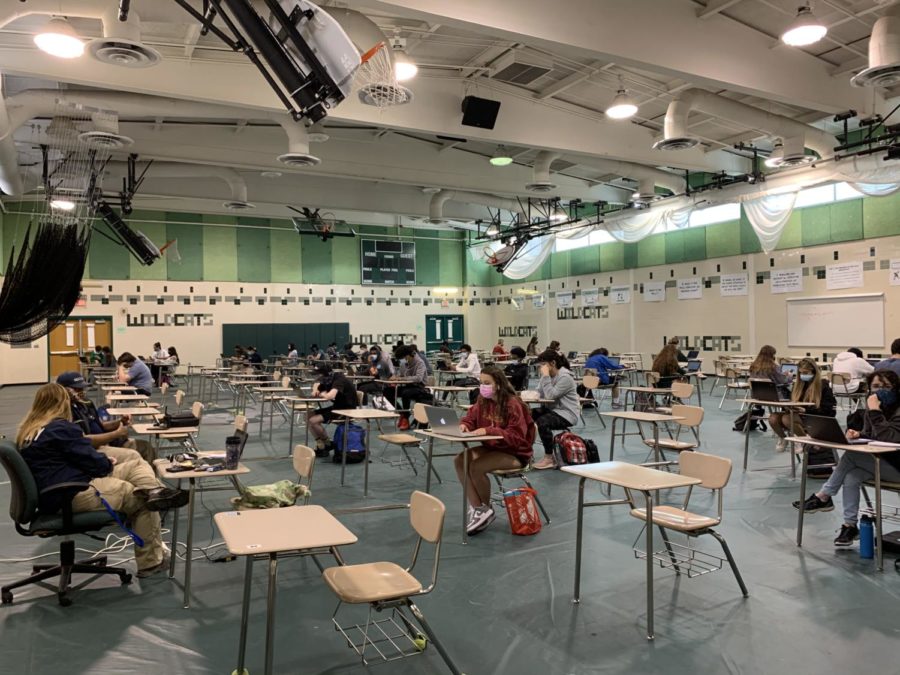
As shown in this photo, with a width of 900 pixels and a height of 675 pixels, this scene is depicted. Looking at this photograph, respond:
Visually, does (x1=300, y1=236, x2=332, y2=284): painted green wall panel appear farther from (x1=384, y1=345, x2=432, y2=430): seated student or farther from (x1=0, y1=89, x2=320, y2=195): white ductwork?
(x1=0, y1=89, x2=320, y2=195): white ductwork

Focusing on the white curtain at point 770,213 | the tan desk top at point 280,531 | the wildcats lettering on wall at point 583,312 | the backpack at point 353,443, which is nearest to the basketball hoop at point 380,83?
the backpack at point 353,443

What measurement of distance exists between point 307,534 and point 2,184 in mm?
10897

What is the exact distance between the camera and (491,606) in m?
3.40

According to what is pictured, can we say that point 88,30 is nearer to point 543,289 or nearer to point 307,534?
point 307,534

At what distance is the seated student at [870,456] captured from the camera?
4.10m

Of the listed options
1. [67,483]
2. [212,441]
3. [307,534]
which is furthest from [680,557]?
[212,441]

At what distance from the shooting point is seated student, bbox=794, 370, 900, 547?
13.4ft

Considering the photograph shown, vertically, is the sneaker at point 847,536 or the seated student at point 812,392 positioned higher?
the seated student at point 812,392

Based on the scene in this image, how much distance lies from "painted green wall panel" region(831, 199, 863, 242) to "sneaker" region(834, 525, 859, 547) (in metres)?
11.1

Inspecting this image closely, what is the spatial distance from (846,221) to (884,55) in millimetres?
8359

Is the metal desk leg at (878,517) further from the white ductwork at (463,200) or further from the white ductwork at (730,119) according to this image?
the white ductwork at (463,200)

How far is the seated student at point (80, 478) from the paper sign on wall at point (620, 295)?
16452mm

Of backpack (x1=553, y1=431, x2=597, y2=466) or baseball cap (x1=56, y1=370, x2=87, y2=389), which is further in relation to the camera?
→ backpack (x1=553, y1=431, x2=597, y2=466)

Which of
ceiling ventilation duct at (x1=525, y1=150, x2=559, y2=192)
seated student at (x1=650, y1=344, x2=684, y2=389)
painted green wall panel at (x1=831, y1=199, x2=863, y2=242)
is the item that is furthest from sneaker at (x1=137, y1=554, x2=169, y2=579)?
painted green wall panel at (x1=831, y1=199, x2=863, y2=242)
